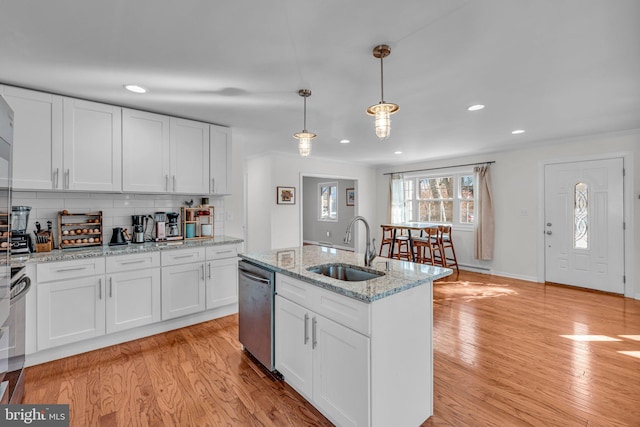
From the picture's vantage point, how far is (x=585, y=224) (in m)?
4.40

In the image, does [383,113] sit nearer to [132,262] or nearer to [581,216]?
[132,262]

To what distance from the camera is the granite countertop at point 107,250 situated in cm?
234

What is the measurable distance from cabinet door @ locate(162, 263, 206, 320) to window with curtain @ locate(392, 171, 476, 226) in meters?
4.97

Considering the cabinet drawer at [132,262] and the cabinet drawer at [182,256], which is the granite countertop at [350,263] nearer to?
the cabinet drawer at [182,256]

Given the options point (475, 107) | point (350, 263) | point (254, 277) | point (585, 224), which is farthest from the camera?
point (585, 224)

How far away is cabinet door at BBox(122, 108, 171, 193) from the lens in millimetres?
2990

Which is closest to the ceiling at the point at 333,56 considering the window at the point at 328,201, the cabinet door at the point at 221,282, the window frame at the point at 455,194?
the cabinet door at the point at 221,282

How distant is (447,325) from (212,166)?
10.7 ft

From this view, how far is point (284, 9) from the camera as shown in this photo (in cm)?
153

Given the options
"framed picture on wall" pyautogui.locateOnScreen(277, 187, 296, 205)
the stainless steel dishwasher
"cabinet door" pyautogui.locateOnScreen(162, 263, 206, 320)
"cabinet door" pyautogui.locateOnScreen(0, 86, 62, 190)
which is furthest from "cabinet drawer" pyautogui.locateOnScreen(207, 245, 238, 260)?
"framed picture on wall" pyautogui.locateOnScreen(277, 187, 296, 205)

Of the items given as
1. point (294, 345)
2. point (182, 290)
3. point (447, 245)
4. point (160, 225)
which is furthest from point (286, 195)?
point (294, 345)

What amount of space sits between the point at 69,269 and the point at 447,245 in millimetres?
5544

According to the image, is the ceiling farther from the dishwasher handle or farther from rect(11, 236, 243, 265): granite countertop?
the dishwasher handle

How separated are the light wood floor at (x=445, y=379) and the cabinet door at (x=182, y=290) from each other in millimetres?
231
